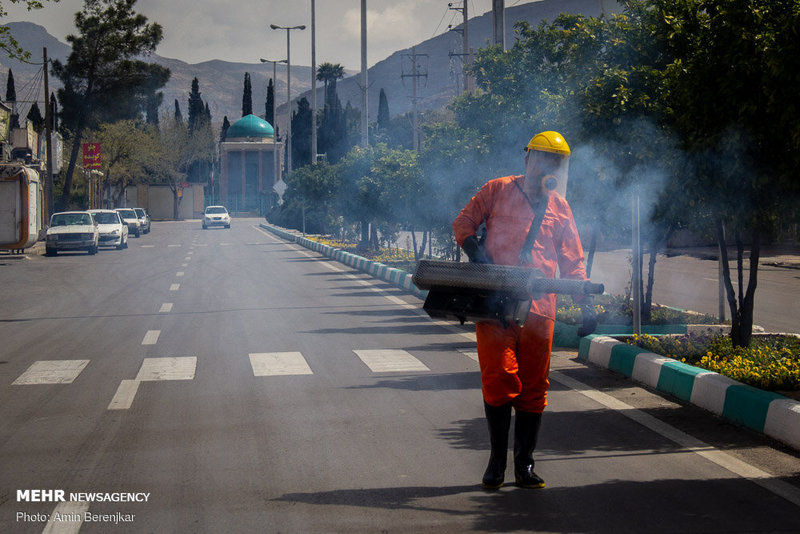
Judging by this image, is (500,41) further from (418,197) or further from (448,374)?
(448,374)

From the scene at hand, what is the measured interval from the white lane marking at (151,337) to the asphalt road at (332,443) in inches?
0.6

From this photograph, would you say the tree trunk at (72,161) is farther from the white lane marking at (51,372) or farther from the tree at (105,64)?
the white lane marking at (51,372)

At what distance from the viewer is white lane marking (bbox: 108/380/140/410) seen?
28.2ft

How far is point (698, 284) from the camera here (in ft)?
79.6

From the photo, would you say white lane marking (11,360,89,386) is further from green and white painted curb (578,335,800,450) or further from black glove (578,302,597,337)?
black glove (578,302,597,337)

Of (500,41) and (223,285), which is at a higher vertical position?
(500,41)

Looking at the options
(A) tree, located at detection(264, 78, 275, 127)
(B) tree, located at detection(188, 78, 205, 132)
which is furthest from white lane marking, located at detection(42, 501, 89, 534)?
(A) tree, located at detection(264, 78, 275, 127)

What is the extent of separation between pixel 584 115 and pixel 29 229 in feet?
82.2

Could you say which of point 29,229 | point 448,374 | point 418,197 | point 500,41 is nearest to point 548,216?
point 448,374

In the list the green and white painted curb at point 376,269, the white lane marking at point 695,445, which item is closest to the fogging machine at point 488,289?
the white lane marking at point 695,445

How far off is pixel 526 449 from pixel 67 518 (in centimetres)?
241

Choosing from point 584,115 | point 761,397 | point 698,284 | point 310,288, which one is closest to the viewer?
point 761,397

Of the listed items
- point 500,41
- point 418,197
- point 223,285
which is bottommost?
point 223,285

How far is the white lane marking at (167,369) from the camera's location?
10.2 metres
